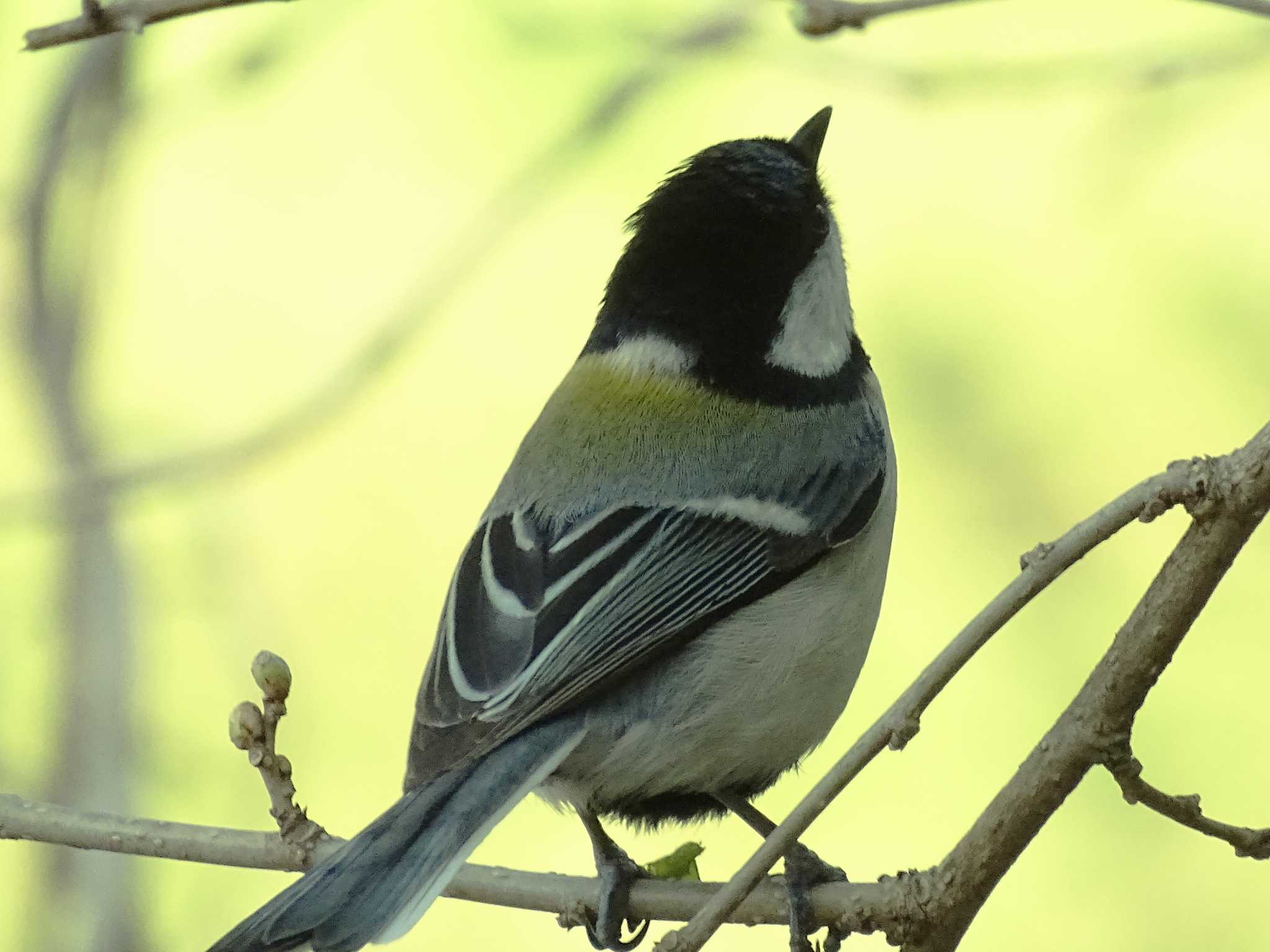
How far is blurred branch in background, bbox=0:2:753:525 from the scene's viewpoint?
128 inches

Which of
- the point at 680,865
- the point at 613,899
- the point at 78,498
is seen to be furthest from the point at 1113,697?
the point at 78,498

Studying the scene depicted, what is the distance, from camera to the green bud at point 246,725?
1677 millimetres

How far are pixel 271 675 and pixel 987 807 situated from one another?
2.49 ft

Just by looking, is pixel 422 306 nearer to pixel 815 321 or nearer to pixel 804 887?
pixel 815 321

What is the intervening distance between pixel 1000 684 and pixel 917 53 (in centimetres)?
161

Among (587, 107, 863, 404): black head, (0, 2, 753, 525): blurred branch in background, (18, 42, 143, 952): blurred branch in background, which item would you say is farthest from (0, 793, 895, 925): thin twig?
(0, 2, 753, 525): blurred branch in background

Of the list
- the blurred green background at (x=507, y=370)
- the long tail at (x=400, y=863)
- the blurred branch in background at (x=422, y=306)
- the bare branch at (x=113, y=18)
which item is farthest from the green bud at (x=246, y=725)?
the blurred branch in background at (x=422, y=306)

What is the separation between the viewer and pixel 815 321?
2.29 meters

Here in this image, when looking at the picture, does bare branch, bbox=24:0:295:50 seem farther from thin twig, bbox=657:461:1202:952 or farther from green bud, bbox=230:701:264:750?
thin twig, bbox=657:461:1202:952

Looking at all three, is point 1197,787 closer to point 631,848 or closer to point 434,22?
point 631,848

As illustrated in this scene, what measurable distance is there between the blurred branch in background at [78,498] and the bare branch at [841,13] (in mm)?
2029

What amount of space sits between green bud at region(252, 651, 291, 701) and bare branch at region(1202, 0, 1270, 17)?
3.70 feet

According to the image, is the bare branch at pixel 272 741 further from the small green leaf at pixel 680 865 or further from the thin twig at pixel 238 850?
the small green leaf at pixel 680 865

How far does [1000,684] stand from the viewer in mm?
3598
